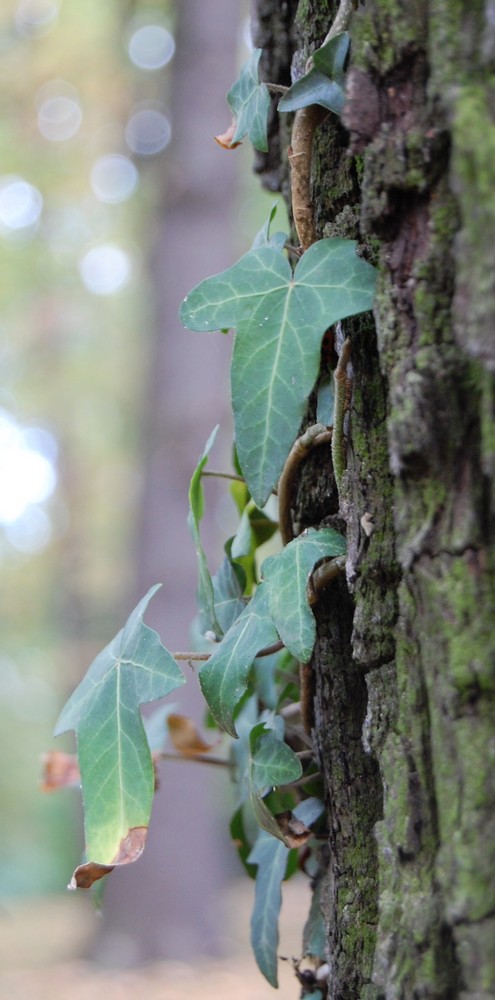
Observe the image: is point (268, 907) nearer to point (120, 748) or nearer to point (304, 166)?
point (120, 748)

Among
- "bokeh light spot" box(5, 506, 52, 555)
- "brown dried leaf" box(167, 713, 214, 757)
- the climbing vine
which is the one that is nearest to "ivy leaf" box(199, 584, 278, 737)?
the climbing vine

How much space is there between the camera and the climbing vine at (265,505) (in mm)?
583

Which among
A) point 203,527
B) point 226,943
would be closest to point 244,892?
point 226,943

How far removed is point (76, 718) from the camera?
71 centimetres

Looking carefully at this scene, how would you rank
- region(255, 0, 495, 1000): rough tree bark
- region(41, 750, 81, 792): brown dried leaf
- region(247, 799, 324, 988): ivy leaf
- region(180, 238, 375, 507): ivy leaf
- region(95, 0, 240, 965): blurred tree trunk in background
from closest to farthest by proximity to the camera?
region(255, 0, 495, 1000): rough tree bark, region(180, 238, 375, 507): ivy leaf, region(247, 799, 324, 988): ivy leaf, region(41, 750, 81, 792): brown dried leaf, region(95, 0, 240, 965): blurred tree trunk in background

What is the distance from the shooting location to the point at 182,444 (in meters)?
3.54

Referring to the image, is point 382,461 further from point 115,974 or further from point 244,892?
point 244,892

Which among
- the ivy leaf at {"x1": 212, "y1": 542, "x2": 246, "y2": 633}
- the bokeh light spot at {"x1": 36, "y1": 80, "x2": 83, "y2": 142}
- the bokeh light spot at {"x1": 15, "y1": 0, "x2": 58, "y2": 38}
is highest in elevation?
the bokeh light spot at {"x1": 15, "y1": 0, "x2": 58, "y2": 38}

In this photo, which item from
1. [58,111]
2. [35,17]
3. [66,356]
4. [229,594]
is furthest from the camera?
[66,356]

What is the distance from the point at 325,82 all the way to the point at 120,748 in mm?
541

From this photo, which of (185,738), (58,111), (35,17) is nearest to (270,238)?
(185,738)

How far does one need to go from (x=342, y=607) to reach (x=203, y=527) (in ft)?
8.89

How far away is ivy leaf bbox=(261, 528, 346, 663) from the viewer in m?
0.58

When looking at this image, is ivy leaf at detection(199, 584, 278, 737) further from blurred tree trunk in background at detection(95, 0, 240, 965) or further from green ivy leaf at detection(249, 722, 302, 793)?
blurred tree trunk in background at detection(95, 0, 240, 965)
